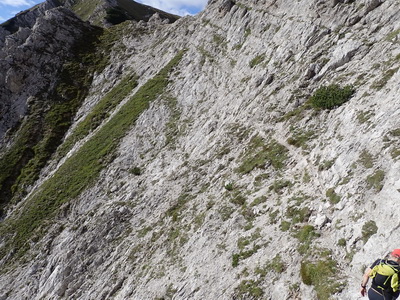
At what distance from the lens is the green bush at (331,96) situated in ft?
78.3

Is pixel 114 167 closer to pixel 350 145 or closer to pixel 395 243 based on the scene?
A: pixel 350 145

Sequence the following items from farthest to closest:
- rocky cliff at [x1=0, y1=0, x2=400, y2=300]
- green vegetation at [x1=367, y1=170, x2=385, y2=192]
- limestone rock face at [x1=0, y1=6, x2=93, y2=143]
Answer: limestone rock face at [x1=0, y1=6, x2=93, y2=143] < rocky cliff at [x1=0, y1=0, x2=400, y2=300] < green vegetation at [x1=367, y1=170, x2=385, y2=192]

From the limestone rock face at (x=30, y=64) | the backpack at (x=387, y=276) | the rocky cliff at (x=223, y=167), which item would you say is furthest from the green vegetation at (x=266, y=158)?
the limestone rock face at (x=30, y=64)

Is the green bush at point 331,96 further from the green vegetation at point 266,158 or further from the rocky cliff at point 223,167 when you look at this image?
the green vegetation at point 266,158

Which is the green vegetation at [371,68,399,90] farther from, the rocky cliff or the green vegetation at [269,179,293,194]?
the green vegetation at [269,179,293,194]

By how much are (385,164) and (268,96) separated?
18.6 metres

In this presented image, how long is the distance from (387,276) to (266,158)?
16203 mm

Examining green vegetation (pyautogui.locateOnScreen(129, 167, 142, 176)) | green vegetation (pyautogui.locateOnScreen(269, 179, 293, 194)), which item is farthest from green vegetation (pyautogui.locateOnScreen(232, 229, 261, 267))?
green vegetation (pyautogui.locateOnScreen(129, 167, 142, 176))

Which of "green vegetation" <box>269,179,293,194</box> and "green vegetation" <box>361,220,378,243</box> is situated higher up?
"green vegetation" <box>361,220,378,243</box>

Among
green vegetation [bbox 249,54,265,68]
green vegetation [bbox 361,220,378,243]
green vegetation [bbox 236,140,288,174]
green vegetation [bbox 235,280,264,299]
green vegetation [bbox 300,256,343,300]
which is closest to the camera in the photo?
green vegetation [bbox 300,256,343,300]

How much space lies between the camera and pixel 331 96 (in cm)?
2491

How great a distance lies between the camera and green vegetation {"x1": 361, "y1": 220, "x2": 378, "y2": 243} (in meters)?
13.0

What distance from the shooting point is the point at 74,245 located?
98.2 ft

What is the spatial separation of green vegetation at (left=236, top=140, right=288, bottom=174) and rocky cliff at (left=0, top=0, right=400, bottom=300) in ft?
0.64
